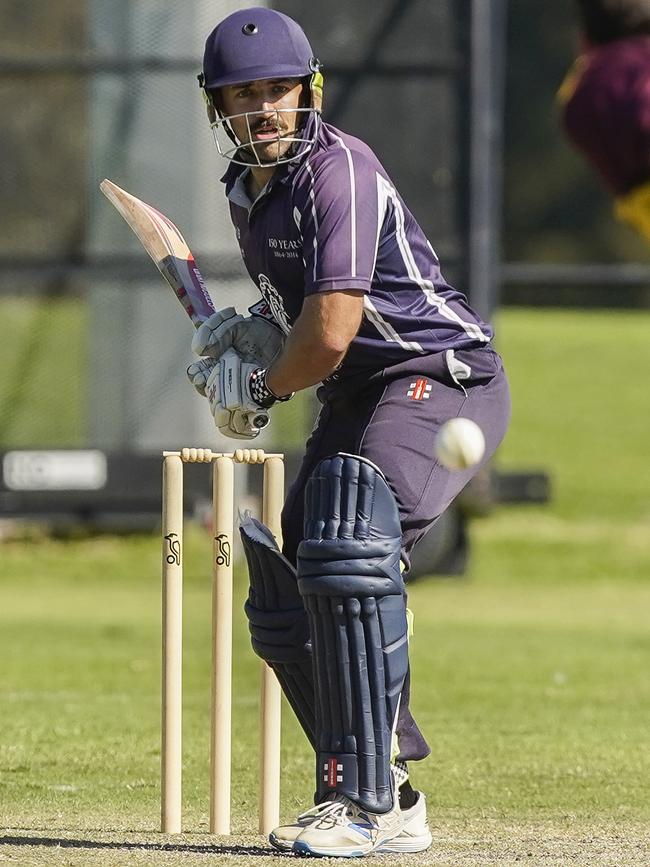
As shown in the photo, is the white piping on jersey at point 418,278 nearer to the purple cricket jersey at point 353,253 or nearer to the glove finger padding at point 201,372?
the purple cricket jersey at point 353,253

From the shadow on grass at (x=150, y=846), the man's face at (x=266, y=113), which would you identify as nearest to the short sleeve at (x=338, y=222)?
the man's face at (x=266, y=113)

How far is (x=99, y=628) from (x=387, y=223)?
5.02 metres

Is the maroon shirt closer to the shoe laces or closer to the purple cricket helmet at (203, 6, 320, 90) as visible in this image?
the purple cricket helmet at (203, 6, 320, 90)

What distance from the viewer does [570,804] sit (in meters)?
4.39

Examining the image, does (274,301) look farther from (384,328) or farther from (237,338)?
(384,328)

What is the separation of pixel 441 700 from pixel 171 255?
269cm

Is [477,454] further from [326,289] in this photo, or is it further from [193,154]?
[193,154]

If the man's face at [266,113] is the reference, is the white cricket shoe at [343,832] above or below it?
below

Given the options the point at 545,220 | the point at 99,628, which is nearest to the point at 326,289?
the point at 99,628

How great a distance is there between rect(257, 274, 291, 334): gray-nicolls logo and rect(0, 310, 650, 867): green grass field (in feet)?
3.92

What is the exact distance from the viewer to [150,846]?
3740mm

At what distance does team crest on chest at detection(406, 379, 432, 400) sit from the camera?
149 inches

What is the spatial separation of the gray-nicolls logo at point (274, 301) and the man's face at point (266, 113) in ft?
0.94

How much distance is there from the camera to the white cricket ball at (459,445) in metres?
3.51
